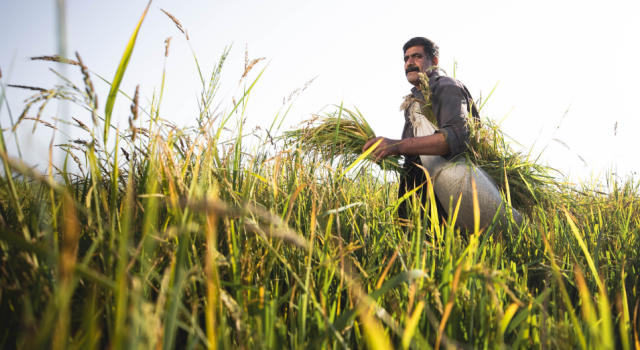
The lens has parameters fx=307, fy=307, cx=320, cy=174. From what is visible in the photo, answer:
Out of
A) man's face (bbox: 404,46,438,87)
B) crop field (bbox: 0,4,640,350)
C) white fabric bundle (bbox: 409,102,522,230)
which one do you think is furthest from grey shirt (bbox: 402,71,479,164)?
crop field (bbox: 0,4,640,350)

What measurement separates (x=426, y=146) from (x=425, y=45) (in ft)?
4.77

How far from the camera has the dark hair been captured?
316 cm

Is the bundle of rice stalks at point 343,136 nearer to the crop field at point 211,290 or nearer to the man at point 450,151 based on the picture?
the man at point 450,151

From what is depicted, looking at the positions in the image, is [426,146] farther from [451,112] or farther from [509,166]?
[509,166]

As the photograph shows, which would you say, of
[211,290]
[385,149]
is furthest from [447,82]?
[211,290]

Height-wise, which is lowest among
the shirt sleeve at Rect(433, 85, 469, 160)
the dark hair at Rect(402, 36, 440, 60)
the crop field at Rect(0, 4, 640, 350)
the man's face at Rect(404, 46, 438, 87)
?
the crop field at Rect(0, 4, 640, 350)

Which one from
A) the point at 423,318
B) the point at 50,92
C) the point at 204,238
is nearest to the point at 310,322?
the point at 423,318

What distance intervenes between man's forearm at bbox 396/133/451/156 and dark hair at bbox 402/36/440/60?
139 cm

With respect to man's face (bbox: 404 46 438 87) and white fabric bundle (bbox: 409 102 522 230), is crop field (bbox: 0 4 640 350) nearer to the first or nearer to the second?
white fabric bundle (bbox: 409 102 522 230)

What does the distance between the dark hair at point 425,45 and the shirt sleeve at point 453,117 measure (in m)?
1.06

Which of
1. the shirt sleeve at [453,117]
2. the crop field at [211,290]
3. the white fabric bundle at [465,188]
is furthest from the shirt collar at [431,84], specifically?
the crop field at [211,290]

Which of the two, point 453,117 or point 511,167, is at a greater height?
point 453,117

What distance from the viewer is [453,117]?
7.22ft

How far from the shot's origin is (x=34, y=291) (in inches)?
23.9
